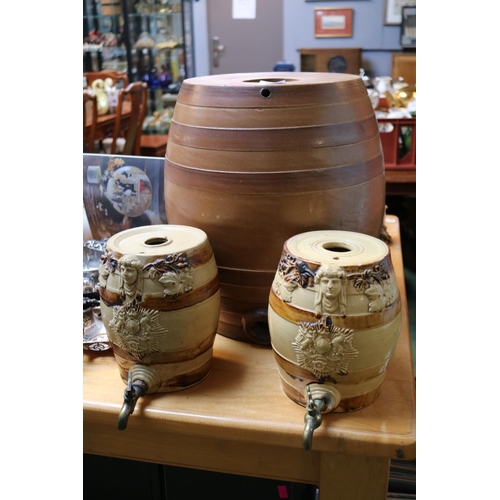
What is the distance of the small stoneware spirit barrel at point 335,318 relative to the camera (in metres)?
0.53

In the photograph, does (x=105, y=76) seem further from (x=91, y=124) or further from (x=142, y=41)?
(x=91, y=124)

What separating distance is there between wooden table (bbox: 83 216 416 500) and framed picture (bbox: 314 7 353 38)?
9.72ft

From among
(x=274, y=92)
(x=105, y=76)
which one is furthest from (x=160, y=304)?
(x=105, y=76)

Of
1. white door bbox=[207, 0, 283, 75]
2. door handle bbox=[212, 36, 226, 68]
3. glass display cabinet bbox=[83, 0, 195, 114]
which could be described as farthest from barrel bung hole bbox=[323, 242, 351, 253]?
door handle bbox=[212, 36, 226, 68]

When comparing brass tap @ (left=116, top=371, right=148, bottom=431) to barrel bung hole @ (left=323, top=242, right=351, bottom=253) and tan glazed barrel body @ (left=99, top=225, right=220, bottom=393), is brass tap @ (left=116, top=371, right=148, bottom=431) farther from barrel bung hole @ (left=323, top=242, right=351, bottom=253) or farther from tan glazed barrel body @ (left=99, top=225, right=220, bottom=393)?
barrel bung hole @ (left=323, top=242, right=351, bottom=253)

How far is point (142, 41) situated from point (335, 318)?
279 cm

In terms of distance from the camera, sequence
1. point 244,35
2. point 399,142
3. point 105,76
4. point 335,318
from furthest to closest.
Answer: point 244,35, point 105,76, point 399,142, point 335,318

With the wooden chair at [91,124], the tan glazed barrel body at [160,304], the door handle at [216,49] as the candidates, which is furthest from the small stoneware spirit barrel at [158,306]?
the door handle at [216,49]

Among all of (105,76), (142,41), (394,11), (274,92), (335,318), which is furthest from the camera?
Answer: (394,11)

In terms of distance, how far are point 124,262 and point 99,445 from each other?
244 millimetres

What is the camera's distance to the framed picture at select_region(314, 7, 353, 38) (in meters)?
3.23

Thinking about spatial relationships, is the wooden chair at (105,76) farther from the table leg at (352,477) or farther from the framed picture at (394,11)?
the table leg at (352,477)

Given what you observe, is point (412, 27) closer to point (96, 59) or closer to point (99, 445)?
point (96, 59)

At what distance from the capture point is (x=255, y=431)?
0.59m
